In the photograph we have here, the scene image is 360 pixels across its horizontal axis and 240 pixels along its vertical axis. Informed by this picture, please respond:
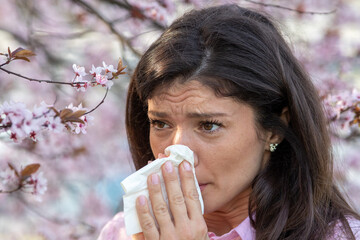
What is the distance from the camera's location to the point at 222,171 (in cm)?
195

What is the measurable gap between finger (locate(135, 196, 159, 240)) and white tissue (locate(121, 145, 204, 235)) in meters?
0.03

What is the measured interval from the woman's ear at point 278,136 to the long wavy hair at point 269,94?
0.02 meters

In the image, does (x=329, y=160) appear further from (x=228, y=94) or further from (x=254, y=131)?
(x=228, y=94)

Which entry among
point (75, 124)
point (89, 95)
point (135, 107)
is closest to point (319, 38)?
point (89, 95)

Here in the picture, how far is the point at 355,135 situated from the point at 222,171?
2041mm

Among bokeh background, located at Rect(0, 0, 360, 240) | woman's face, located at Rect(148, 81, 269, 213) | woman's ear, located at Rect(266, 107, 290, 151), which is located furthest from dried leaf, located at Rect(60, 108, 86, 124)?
bokeh background, located at Rect(0, 0, 360, 240)

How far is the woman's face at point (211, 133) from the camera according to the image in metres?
1.92

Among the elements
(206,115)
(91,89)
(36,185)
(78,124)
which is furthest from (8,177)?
(91,89)

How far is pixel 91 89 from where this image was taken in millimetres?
4758

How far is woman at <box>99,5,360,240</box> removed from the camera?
1918 mm

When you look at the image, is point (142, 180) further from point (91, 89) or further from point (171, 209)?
point (91, 89)

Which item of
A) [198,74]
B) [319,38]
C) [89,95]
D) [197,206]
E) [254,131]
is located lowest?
[197,206]

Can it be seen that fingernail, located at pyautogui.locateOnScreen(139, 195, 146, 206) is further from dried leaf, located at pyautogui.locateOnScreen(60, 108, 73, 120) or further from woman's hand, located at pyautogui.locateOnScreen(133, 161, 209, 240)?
dried leaf, located at pyautogui.locateOnScreen(60, 108, 73, 120)

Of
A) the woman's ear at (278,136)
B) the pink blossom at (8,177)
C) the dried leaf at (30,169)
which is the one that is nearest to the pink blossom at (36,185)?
the pink blossom at (8,177)
